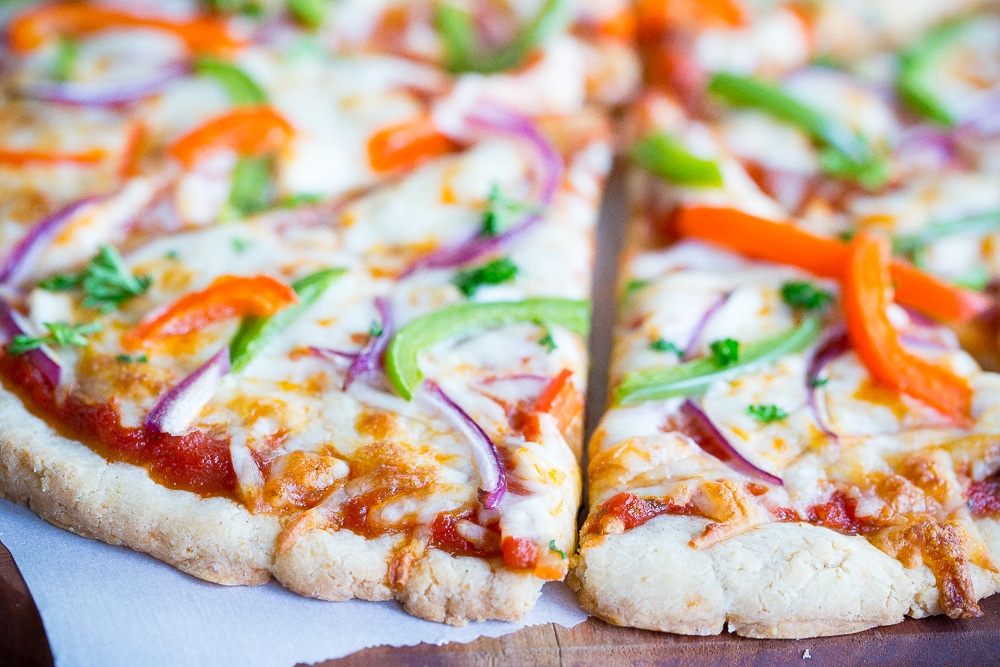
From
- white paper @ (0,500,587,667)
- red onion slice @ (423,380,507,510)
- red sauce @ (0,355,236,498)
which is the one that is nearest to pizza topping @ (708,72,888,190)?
red onion slice @ (423,380,507,510)

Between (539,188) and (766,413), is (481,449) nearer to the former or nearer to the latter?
(766,413)

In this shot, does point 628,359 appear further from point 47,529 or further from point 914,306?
point 47,529

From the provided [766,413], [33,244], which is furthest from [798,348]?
[33,244]

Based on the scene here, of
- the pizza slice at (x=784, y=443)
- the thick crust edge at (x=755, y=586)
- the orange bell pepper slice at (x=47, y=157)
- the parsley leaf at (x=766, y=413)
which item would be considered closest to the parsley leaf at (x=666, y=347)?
the pizza slice at (x=784, y=443)

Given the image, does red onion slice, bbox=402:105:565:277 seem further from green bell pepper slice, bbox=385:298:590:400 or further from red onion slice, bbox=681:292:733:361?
red onion slice, bbox=681:292:733:361

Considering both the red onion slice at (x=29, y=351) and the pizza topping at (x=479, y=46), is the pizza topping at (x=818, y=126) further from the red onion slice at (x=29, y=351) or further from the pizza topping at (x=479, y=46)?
the red onion slice at (x=29, y=351)
